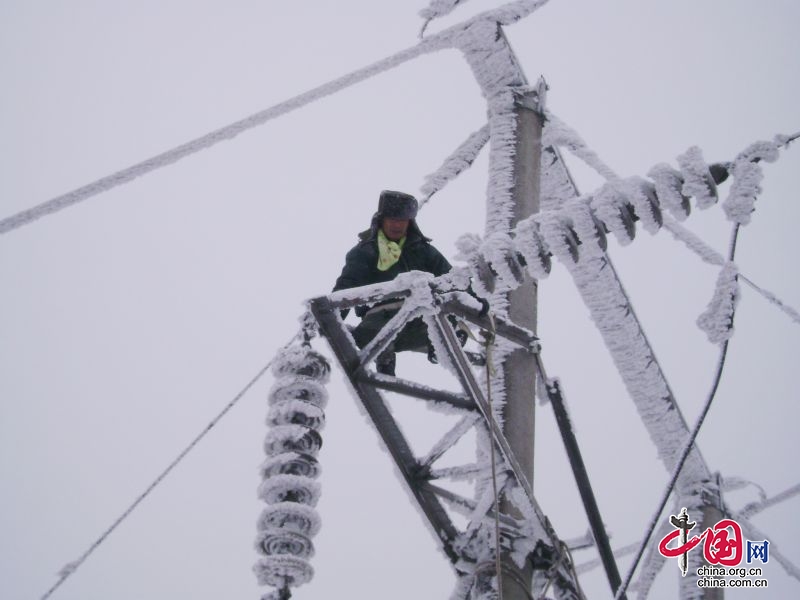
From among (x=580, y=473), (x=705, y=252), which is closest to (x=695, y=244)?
(x=705, y=252)

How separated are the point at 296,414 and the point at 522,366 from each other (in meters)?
1.66

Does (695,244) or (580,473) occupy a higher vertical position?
(695,244)

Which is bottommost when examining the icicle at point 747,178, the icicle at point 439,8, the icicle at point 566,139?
the icicle at point 747,178

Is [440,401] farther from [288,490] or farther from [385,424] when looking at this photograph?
[288,490]

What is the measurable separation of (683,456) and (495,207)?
2139mm

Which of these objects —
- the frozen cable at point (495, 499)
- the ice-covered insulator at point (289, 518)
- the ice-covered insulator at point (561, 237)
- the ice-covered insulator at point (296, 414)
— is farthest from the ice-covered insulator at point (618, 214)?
the ice-covered insulator at point (289, 518)

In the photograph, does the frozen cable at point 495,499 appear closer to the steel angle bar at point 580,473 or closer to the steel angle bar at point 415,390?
the steel angle bar at point 415,390

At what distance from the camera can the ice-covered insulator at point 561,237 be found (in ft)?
12.8

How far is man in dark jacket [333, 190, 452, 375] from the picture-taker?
16.6 ft

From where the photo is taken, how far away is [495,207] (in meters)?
5.14

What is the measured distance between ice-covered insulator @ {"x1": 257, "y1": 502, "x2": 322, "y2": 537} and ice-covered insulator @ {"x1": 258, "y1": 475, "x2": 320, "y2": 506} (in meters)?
0.07

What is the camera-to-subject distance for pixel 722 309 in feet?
11.8

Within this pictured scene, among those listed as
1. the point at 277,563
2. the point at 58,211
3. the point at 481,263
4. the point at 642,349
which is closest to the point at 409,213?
the point at 481,263

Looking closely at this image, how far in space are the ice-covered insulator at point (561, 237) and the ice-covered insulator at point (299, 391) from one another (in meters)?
1.47
